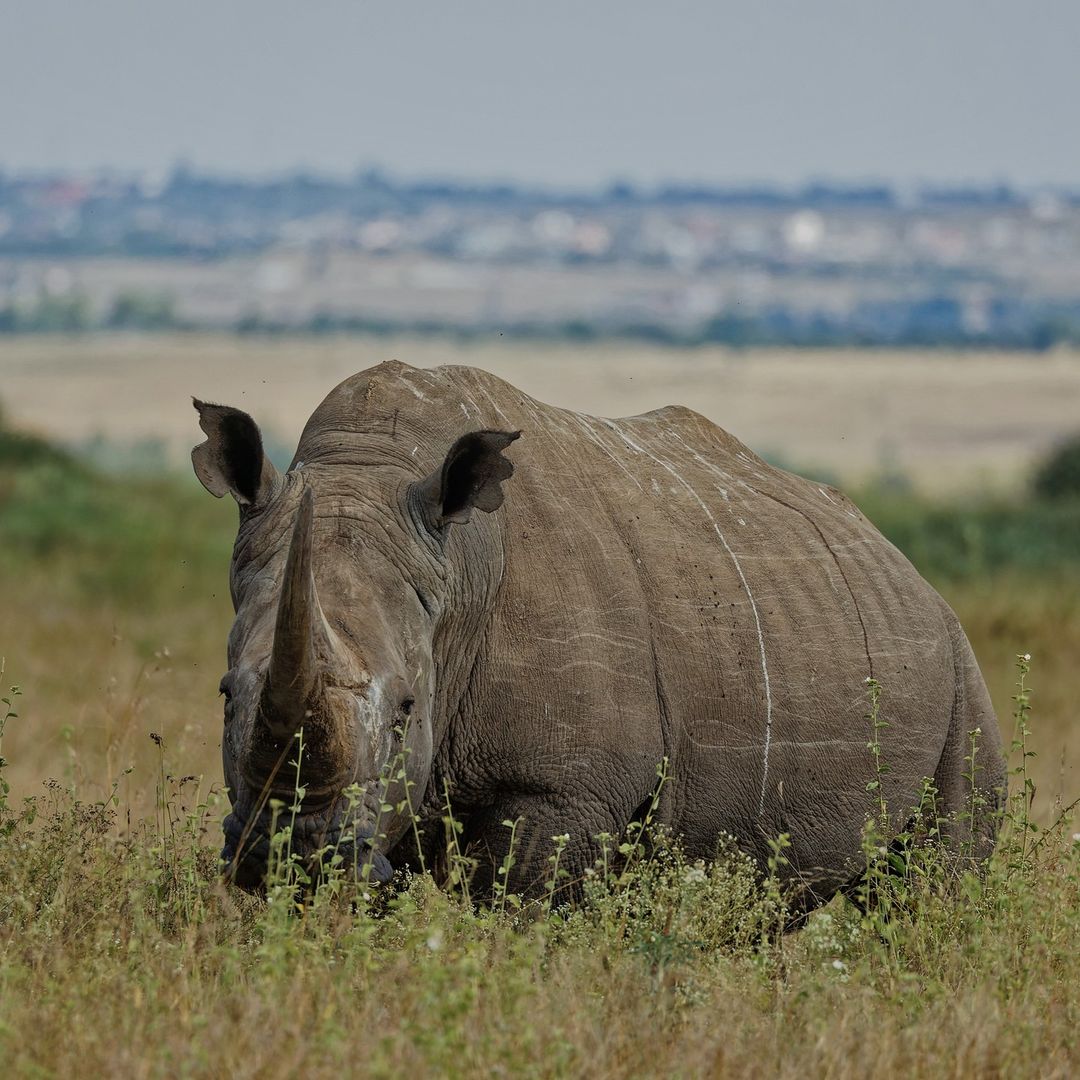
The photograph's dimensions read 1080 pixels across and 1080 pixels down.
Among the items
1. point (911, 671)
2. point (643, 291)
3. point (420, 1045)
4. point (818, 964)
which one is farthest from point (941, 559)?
point (643, 291)

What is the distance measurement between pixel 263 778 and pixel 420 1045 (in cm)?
127

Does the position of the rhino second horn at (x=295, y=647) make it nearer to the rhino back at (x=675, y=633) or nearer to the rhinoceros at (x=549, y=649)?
the rhinoceros at (x=549, y=649)

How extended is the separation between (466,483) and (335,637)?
85 centimetres

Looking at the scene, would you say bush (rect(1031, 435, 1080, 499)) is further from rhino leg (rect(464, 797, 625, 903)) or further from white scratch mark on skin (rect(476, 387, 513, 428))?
rhino leg (rect(464, 797, 625, 903))

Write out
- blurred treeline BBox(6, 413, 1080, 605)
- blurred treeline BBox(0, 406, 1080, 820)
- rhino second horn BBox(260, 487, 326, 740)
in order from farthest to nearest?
blurred treeline BBox(6, 413, 1080, 605)
blurred treeline BBox(0, 406, 1080, 820)
rhino second horn BBox(260, 487, 326, 740)

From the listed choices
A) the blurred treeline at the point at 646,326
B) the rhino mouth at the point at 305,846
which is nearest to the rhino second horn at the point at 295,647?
the rhino mouth at the point at 305,846

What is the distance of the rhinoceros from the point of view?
6156 mm

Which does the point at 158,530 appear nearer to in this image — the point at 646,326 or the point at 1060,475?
the point at 1060,475

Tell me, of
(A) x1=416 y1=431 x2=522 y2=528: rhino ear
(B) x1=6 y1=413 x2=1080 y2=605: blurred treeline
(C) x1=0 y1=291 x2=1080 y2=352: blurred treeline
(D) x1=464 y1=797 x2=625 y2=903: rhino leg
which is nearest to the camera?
(A) x1=416 y1=431 x2=522 y2=528: rhino ear

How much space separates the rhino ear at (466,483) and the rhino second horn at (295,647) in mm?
887

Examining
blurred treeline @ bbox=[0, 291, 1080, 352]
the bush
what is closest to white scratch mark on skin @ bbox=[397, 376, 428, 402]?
the bush

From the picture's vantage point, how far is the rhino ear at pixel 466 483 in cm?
670

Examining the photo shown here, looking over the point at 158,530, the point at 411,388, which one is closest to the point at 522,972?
the point at 411,388

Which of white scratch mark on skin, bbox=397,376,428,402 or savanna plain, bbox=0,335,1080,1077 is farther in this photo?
white scratch mark on skin, bbox=397,376,428,402
